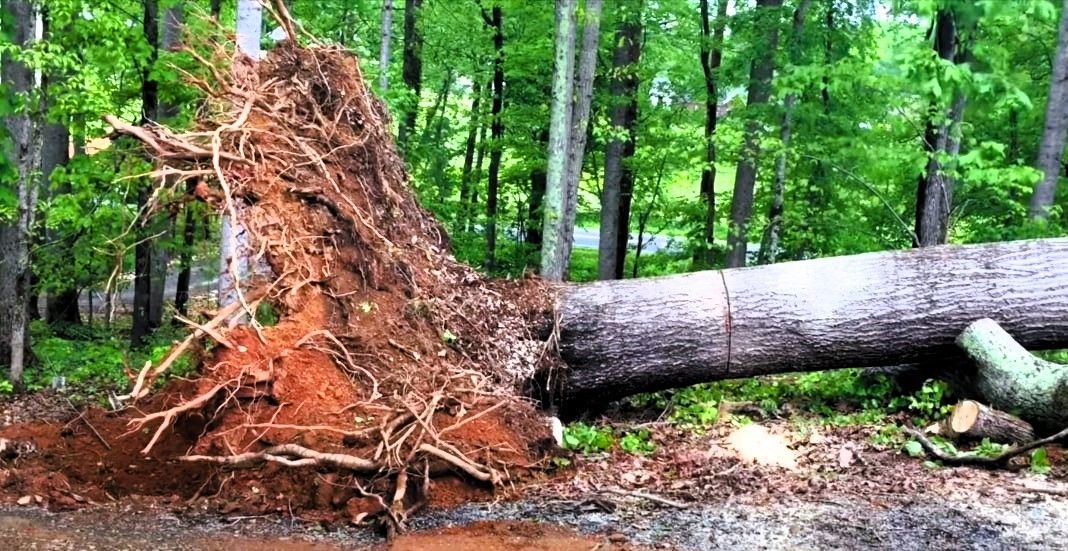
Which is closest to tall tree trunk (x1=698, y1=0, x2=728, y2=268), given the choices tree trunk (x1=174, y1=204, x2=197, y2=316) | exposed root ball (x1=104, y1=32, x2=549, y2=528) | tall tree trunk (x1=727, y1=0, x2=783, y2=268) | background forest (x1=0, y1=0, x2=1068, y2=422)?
background forest (x1=0, y1=0, x2=1068, y2=422)

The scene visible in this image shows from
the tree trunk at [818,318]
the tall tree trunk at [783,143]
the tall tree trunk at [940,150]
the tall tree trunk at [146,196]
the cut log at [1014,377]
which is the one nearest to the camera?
the cut log at [1014,377]

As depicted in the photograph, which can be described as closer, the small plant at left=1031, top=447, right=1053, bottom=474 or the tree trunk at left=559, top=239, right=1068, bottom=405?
the small plant at left=1031, top=447, right=1053, bottom=474

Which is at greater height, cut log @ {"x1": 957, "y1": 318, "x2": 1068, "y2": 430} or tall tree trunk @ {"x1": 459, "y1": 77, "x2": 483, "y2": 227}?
tall tree trunk @ {"x1": 459, "y1": 77, "x2": 483, "y2": 227}

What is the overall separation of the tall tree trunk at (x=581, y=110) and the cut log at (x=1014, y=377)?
4.96 metres

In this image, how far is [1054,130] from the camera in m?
10.4

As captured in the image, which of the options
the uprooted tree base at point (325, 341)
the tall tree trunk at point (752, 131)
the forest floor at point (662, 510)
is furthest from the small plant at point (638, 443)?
the tall tree trunk at point (752, 131)

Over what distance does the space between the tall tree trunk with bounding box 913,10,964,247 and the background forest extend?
4 cm

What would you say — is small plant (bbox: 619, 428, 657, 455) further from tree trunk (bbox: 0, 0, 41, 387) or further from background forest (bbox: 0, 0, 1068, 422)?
tree trunk (bbox: 0, 0, 41, 387)

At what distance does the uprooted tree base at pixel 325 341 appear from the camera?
5148 mm

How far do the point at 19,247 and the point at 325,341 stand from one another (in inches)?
175

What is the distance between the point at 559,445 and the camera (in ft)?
20.5

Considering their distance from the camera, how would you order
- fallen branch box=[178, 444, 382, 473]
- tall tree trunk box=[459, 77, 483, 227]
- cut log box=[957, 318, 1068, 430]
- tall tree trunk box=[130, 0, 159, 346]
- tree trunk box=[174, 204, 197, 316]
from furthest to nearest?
tall tree trunk box=[459, 77, 483, 227] → tree trunk box=[174, 204, 197, 316] → tall tree trunk box=[130, 0, 159, 346] → cut log box=[957, 318, 1068, 430] → fallen branch box=[178, 444, 382, 473]

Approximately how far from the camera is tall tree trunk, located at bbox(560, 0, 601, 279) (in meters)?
9.75

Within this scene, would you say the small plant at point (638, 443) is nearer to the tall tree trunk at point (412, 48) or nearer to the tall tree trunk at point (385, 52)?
the tall tree trunk at point (385, 52)
